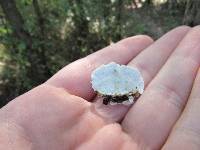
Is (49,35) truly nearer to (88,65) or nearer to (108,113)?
(88,65)

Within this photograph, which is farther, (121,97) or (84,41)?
(84,41)

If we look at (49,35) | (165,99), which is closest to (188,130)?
(165,99)

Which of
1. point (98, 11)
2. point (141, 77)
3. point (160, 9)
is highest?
point (141, 77)

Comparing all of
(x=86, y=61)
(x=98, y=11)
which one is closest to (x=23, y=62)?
(x=98, y=11)

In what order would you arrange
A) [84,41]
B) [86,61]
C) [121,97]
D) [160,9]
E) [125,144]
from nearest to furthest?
1. [125,144]
2. [121,97]
3. [86,61]
4. [84,41]
5. [160,9]

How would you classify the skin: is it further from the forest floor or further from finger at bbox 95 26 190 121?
the forest floor

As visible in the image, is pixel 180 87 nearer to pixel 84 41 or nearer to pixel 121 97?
pixel 121 97

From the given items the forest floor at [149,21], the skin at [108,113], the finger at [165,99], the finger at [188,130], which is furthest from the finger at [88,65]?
the forest floor at [149,21]

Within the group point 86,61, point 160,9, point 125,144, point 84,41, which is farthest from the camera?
point 160,9
